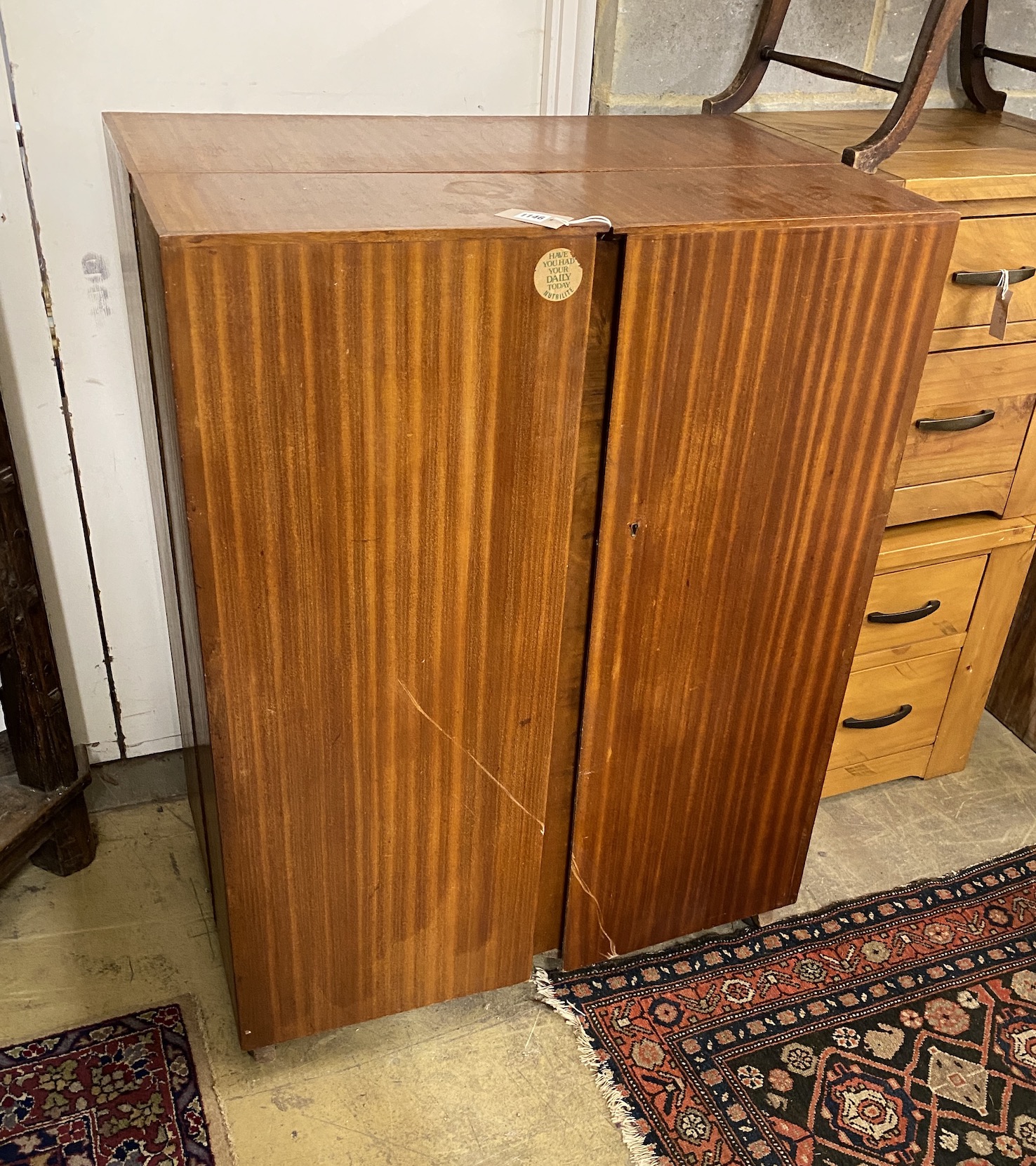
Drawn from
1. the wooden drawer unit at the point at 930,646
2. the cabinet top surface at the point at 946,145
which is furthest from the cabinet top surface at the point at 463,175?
the wooden drawer unit at the point at 930,646

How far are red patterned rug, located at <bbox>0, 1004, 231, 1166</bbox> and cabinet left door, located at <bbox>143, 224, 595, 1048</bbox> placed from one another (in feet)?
0.45

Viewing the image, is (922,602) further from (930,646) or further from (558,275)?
(558,275)

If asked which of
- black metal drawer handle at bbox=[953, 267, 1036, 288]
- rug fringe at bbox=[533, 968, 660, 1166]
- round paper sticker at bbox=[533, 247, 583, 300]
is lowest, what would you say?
rug fringe at bbox=[533, 968, 660, 1166]

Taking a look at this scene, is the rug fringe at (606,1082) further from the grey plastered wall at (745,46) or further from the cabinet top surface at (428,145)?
the grey plastered wall at (745,46)

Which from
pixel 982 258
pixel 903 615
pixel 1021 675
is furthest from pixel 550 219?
pixel 1021 675

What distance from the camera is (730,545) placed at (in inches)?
54.5

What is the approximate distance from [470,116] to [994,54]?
906mm

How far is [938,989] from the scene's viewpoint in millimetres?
1745

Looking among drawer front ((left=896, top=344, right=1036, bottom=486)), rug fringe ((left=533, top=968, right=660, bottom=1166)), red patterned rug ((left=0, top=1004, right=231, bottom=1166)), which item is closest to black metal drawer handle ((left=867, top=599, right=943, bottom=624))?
Answer: drawer front ((left=896, top=344, right=1036, bottom=486))

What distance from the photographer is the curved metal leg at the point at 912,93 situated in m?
1.41

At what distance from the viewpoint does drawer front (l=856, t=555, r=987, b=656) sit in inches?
73.8

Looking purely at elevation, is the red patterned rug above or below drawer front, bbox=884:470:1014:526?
below

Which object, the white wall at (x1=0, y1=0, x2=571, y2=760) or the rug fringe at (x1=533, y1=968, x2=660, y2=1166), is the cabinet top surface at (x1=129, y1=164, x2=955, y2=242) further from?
the rug fringe at (x1=533, y1=968, x2=660, y2=1166)

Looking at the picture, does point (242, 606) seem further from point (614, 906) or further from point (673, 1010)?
point (673, 1010)
